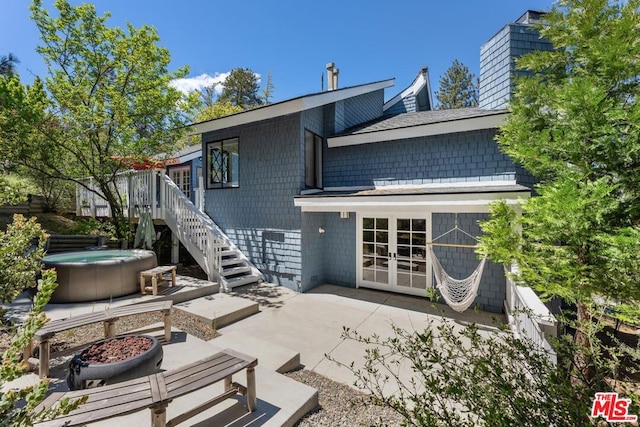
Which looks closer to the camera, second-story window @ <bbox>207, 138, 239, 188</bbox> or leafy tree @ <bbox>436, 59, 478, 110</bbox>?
second-story window @ <bbox>207, 138, 239, 188</bbox>

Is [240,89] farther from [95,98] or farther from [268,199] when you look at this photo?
[268,199]

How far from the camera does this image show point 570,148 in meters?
3.25

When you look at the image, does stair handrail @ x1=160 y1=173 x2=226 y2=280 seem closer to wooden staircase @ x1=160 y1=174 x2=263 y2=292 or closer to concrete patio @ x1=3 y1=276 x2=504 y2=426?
wooden staircase @ x1=160 y1=174 x2=263 y2=292

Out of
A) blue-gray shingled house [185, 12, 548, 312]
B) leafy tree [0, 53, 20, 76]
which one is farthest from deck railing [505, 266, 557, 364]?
leafy tree [0, 53, 20, 76]

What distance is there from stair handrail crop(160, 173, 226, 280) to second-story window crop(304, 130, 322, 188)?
3.05 meters

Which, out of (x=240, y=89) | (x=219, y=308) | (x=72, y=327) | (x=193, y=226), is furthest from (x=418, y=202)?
(x=240, y=89)

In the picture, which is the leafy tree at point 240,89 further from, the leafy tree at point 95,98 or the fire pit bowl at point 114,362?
the fire pit bowl at point 114,362

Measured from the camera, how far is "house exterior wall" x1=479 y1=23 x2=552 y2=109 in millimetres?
7008

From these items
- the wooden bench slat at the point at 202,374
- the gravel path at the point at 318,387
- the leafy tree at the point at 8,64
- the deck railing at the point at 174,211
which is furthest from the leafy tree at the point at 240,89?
the wooden bench slat at the point at 202,374

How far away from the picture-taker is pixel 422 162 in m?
7.26

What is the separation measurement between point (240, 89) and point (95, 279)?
1117 inches

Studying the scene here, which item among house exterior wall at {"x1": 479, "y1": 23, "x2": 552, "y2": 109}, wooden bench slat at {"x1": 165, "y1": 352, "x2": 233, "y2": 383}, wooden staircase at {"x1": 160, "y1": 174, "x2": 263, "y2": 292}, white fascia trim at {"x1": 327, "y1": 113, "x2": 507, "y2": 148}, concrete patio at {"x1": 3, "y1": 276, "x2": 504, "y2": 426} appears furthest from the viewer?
wooden staircase at {"x1": 160, "y1": 174, "x2": 263, "y2": 292}

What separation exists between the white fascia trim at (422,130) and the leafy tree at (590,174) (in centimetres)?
240

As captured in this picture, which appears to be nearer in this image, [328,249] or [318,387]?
[318,387]
